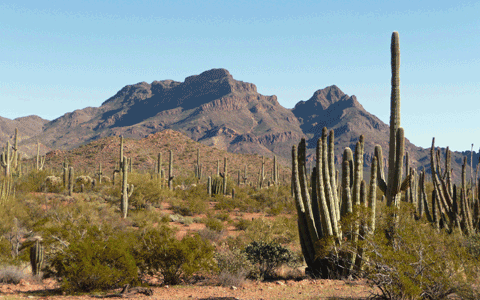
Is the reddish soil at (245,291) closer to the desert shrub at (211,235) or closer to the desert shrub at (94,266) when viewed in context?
the desert shrub at (94,266)

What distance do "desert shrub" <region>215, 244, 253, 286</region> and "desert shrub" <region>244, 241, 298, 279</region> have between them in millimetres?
262

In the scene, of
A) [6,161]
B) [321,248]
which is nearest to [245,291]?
[321,248]

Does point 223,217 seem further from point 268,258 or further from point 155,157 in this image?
point 155,157

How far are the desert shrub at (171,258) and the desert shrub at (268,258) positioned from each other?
4.86ft

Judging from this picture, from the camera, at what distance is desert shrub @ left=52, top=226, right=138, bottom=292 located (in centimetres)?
834

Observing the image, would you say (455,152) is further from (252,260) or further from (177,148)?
(252,260)

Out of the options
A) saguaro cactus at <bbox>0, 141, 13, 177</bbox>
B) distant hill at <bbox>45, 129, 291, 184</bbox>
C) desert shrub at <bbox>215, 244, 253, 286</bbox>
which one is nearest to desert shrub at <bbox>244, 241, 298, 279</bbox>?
desert shrub at <bbox>215, 244, 253, 286</bbox>

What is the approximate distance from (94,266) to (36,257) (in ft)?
→ 8.58

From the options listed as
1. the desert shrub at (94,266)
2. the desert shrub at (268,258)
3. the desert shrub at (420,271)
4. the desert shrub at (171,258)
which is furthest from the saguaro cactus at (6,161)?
the desert shrub at (420,271)

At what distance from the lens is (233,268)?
10141 millimetres

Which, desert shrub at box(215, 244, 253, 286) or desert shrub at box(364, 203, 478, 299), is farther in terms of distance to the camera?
desert shrub at box(215, 244, 253, 286)

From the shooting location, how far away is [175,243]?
31.6 ft

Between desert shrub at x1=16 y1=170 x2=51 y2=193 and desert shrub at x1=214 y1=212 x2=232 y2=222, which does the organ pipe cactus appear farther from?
desert shrub at x1=16 y1=170 x2=51 y2=193

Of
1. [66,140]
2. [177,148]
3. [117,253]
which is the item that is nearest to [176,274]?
[117,253]
